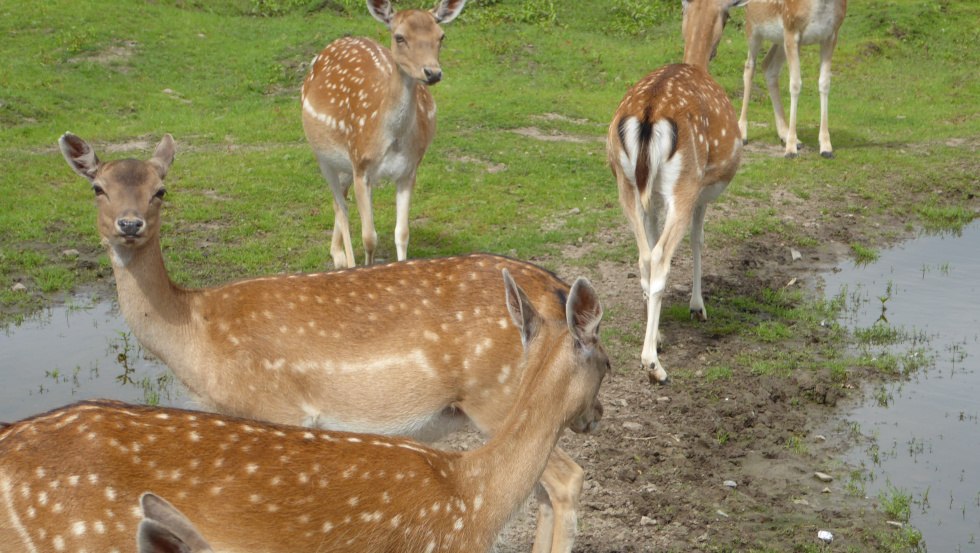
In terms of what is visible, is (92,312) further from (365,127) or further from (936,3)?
(936,3)

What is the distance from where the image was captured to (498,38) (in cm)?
1964

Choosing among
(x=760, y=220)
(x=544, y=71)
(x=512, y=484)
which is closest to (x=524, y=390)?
(x=512, y=484)

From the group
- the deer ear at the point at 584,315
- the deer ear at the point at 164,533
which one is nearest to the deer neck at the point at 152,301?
the deer ear at the point at 584,315

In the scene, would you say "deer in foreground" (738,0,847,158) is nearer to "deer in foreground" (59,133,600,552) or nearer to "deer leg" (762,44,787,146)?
"deer leg" (762,44,787,146)

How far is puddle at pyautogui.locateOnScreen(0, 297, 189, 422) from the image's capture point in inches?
309

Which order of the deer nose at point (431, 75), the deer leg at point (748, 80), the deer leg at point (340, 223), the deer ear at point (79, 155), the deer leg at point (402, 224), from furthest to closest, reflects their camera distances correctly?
the deer leg at point (748, 80)
the deer leg at point (340, 223)
the deer leg at point (402, 224)
the deer nose at point (431, 75)
the deer ear at point (79, 155)

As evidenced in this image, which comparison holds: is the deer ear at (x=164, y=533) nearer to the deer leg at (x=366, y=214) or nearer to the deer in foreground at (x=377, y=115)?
the deer in foreground at (x=377, y=115)

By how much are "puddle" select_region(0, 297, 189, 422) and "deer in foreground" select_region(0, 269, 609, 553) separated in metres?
3.38

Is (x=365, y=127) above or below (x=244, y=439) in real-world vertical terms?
below

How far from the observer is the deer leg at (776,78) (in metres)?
15.5

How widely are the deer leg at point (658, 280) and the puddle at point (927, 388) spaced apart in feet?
4.41

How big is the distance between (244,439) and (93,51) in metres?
14.7

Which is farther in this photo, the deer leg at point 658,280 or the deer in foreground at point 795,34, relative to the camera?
the deer in foreground at point 795,34

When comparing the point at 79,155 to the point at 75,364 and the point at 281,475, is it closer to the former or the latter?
the point at 75,364
